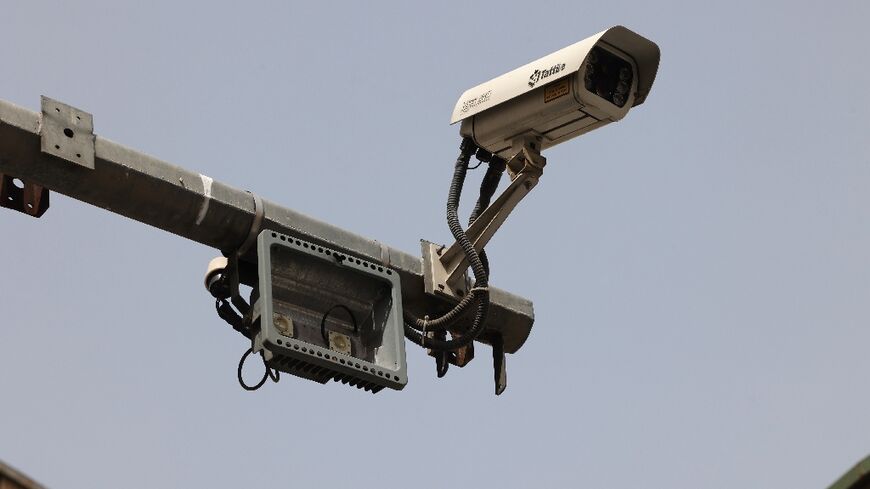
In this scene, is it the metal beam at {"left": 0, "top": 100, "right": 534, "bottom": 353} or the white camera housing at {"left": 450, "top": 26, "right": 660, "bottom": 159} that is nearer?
the metal beam at {"left": 0, "top": 100, "right": 534, "bottom": 353}

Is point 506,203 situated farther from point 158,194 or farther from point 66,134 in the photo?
point 66,134

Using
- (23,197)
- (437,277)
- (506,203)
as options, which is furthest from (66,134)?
(506,203)

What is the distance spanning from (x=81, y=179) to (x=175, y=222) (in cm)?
63

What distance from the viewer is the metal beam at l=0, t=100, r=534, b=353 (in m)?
14.5

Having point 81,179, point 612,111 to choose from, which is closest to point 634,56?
point 612,111

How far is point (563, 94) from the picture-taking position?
619 inches

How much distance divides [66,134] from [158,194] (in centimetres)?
62

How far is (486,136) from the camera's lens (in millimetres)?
16172

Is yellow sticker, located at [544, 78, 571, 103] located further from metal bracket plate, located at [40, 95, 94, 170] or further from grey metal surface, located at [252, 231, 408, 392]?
metal bracket plate, located at [40, 95, 94, 170]

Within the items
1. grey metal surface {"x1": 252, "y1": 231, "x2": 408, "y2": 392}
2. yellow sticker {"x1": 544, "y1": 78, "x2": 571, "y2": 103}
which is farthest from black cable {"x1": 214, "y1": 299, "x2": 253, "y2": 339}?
yellow sticker {"x1": 544, "y1": 78, "x2": 571, "y2": 103}

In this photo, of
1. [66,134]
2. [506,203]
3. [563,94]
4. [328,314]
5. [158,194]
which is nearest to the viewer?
[66,134]

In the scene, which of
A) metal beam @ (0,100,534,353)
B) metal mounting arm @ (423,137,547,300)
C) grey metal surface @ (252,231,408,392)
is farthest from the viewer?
metal mounting arm @ (423,137,547,300)

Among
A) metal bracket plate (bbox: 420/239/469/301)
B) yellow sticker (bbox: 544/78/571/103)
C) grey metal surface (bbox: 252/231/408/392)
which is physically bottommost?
grey metal surface (bbox: 252/231/408/392)

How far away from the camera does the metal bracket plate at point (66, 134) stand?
14.5 metres
